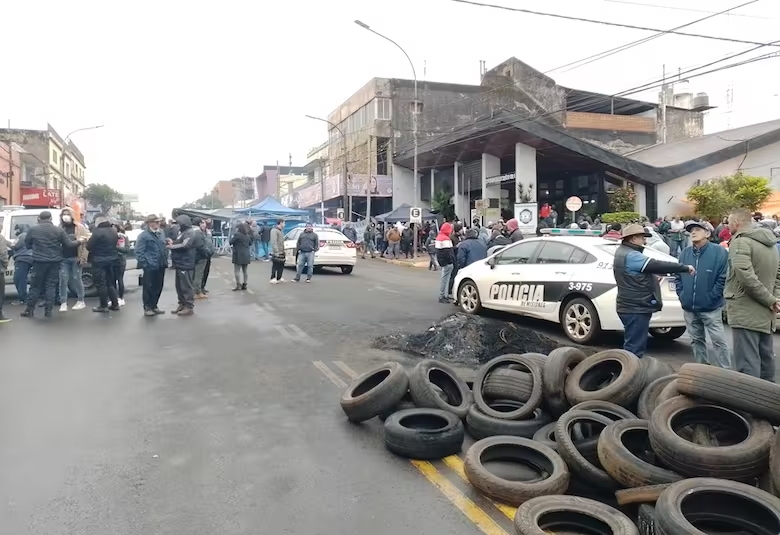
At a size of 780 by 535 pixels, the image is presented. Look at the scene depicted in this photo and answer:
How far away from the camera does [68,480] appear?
424 cm

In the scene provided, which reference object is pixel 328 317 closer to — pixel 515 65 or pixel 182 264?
pixel 182 264

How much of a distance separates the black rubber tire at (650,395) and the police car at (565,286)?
134 inches

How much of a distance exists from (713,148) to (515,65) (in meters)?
18.0

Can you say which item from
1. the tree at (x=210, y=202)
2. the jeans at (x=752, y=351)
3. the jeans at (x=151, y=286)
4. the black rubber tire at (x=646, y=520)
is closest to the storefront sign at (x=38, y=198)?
the jeans at (x=151, y=286)

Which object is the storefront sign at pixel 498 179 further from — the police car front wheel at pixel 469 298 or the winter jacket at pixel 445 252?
the police car front wheel at pixel 469 298

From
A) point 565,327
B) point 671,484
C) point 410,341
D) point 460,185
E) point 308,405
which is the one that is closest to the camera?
point 671,484

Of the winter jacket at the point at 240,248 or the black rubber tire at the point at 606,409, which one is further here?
the winter jacket at the point at 240,248

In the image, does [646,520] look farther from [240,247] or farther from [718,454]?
[240,247]

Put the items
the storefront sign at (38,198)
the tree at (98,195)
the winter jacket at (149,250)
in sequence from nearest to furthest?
the winter jacket at (149,250)
the storefront sign at (38,198)
the tree at (98,195)

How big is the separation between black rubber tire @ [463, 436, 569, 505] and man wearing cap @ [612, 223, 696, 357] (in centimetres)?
266

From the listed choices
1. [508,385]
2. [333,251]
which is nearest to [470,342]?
[508,385]

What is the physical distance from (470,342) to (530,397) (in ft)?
9.88

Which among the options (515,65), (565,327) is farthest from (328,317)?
(515,65)

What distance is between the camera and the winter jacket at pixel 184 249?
11.9 metres
